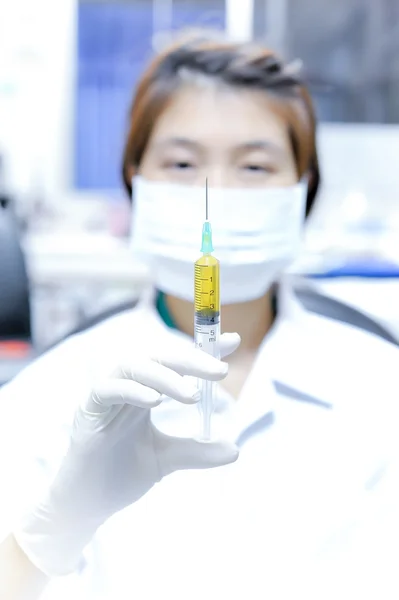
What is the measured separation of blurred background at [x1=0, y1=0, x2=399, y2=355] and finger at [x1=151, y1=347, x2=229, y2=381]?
1018mm

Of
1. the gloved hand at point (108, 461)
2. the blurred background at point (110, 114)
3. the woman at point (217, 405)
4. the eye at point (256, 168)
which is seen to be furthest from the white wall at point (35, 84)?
the gloved hand at point (108, 461)

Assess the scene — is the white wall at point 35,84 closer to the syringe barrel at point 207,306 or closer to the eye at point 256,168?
the eye at point 256,168

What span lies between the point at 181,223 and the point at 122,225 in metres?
1.20

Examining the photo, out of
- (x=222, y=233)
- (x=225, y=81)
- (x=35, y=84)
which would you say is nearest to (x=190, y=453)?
(x=222, y=233)

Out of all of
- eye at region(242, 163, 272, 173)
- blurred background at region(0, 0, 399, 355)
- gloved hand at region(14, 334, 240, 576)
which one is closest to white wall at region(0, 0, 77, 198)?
blurred background at region(0, 0, 399, 355)

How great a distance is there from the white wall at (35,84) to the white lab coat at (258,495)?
1563 mm

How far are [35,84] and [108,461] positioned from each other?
5.89ft

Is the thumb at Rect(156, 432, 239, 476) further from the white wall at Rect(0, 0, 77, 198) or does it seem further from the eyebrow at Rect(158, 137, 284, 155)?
the white wall at Rect(0, 0, 77, 198)

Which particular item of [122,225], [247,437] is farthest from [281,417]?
[122,225]

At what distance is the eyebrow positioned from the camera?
795 millimetres

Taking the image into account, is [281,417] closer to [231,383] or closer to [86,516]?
[231,383]

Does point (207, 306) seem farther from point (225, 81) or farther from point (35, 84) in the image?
point (35, 84)

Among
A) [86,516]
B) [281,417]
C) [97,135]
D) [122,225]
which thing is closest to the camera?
[86,516]

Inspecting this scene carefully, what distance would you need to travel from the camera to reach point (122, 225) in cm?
197
